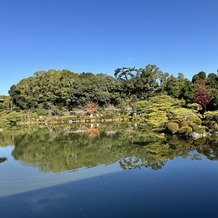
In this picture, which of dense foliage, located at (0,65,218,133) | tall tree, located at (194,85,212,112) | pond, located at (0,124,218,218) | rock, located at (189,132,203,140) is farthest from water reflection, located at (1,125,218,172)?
dense foliage, located at (0,65,218,133)

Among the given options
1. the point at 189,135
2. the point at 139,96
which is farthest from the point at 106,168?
the point at 139,96

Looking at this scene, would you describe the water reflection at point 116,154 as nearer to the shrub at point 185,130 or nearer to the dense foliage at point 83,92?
the shrub at point 185,130

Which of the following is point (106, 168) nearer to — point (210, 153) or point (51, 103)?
point (210, 153)

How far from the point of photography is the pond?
5461 mm

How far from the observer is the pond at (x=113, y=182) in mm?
5461

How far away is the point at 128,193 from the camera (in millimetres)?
6395

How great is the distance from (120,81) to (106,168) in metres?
31.5

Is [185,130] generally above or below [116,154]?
above

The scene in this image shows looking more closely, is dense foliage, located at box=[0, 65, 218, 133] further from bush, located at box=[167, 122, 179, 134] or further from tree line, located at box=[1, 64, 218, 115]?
bush, located at box=[167, 122, 179, 134]

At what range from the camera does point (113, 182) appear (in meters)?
7.33

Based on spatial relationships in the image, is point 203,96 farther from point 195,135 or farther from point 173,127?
point 195,135

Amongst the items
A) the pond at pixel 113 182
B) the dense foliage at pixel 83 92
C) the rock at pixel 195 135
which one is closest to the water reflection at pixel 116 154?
the pond at pixel 113 182

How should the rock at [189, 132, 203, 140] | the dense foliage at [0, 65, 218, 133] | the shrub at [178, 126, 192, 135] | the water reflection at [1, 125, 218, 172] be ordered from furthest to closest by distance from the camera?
the dense foliage at [0, 65, 218, 133] → the shrub at [178, 126, 192, 135] → the rock at [189, 132, 203, 140] → the water reflection at [1, 125, 218, 172]

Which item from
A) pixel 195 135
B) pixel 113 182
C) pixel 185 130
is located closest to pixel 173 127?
pixel 185 130
